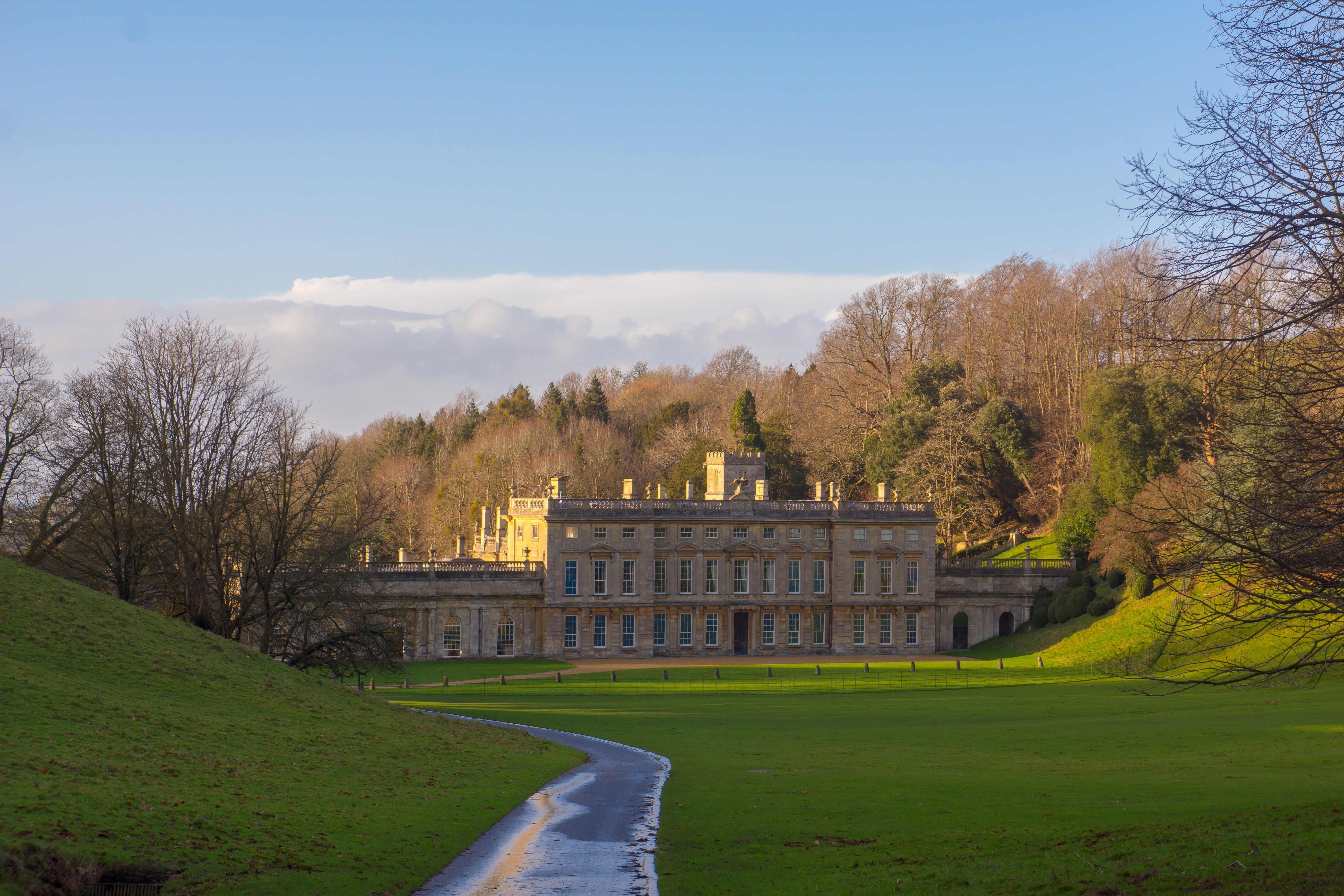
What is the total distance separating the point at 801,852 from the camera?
669 inches

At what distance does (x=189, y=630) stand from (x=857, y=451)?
67.0 meters

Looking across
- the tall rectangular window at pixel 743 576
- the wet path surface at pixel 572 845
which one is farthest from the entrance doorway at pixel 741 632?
the wet path surface at pixel 572 845

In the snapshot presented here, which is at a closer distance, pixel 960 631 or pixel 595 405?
pixel 960 631

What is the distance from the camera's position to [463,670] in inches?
2276

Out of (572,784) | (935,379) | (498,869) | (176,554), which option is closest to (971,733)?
(572,784)

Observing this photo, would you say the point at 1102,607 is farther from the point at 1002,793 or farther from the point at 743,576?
the point at 1002,793

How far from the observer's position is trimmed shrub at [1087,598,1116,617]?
61.5m

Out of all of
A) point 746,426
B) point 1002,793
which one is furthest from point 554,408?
point 1002,793

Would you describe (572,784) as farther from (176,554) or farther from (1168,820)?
(176,554)

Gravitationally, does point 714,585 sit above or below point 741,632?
above

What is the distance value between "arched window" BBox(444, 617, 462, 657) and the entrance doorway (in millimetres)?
15989

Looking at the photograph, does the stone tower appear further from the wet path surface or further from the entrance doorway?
the wet path surface

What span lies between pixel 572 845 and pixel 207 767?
5.80m

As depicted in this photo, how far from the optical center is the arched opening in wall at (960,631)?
7156 cm
